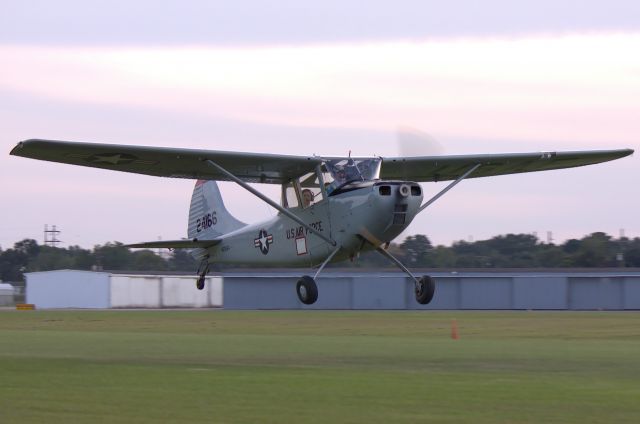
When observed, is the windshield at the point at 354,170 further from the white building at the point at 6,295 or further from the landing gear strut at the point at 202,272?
the white building at the point at 6,295

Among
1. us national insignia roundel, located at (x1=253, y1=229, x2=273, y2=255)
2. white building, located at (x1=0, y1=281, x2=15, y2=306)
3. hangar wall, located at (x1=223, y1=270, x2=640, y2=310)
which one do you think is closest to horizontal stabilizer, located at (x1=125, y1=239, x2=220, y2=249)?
us national insignia roundel, located at (x1=253, y1=229, x2=273, y2=255)

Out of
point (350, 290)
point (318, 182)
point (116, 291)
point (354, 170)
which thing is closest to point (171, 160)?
point (318, 182)

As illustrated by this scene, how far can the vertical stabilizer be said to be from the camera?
1239 inches

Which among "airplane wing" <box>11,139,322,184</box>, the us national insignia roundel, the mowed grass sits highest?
"airplane wing" <box>11,139,322,184</box>

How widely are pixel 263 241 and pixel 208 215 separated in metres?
6.27

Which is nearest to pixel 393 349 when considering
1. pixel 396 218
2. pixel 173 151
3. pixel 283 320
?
pixel 396 218

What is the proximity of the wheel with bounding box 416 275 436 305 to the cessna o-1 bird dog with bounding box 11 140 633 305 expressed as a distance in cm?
2

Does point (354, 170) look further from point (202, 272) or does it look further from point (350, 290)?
point (350, 290)

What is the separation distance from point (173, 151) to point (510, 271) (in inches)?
1695

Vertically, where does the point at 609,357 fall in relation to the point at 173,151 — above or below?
below

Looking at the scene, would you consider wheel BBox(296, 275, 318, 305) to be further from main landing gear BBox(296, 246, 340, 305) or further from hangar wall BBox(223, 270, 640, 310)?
hangar wall BBox(223, 270, 640, 310)

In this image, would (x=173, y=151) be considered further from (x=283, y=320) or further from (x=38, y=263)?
(x=38, y=263)

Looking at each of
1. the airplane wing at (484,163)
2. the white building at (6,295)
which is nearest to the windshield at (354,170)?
the airplane wing at (484,163)

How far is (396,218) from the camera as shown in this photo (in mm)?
22312
